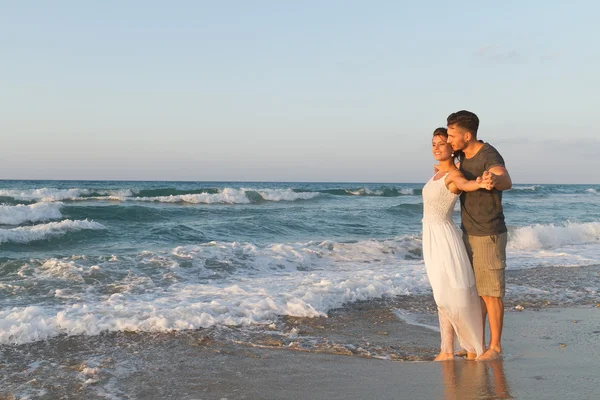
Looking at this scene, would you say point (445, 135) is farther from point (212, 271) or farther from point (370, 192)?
point (370, 192)

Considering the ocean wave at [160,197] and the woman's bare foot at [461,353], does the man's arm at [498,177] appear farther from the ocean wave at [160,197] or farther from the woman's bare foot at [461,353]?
the ocean wave at [160,197]

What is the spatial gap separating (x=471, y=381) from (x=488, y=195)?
1.30 meters

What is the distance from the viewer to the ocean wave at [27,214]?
56.8 ft

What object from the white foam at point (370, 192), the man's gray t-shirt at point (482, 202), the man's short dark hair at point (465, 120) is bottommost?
the white foam at point (370, 192)

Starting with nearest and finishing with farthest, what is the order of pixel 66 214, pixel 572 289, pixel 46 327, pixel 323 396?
1. pixel 323 396
2. pixel 46 327
3. pixel 572 289
4. pixel 66 214

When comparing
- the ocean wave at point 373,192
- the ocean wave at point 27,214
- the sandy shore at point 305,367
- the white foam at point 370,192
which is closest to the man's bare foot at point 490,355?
the sandy shore at point 305,367

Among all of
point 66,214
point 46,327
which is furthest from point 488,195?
point 66,214

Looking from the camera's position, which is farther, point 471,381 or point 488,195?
point 488,195

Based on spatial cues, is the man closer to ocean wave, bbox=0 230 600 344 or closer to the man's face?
the man's face

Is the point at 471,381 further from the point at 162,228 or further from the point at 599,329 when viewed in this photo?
the point at 162,228

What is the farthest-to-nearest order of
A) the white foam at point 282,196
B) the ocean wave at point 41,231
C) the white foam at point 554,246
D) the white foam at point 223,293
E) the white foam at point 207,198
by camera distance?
the white foam at point 282,196, the white foam at point 207,198, the ocean wave at point 41,231, the white foam at point 554,246, the white foam at point 223,293

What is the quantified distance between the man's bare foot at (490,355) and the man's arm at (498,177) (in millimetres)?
1297

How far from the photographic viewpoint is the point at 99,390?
3.63m

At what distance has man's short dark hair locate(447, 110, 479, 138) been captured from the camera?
4004 millimetres
